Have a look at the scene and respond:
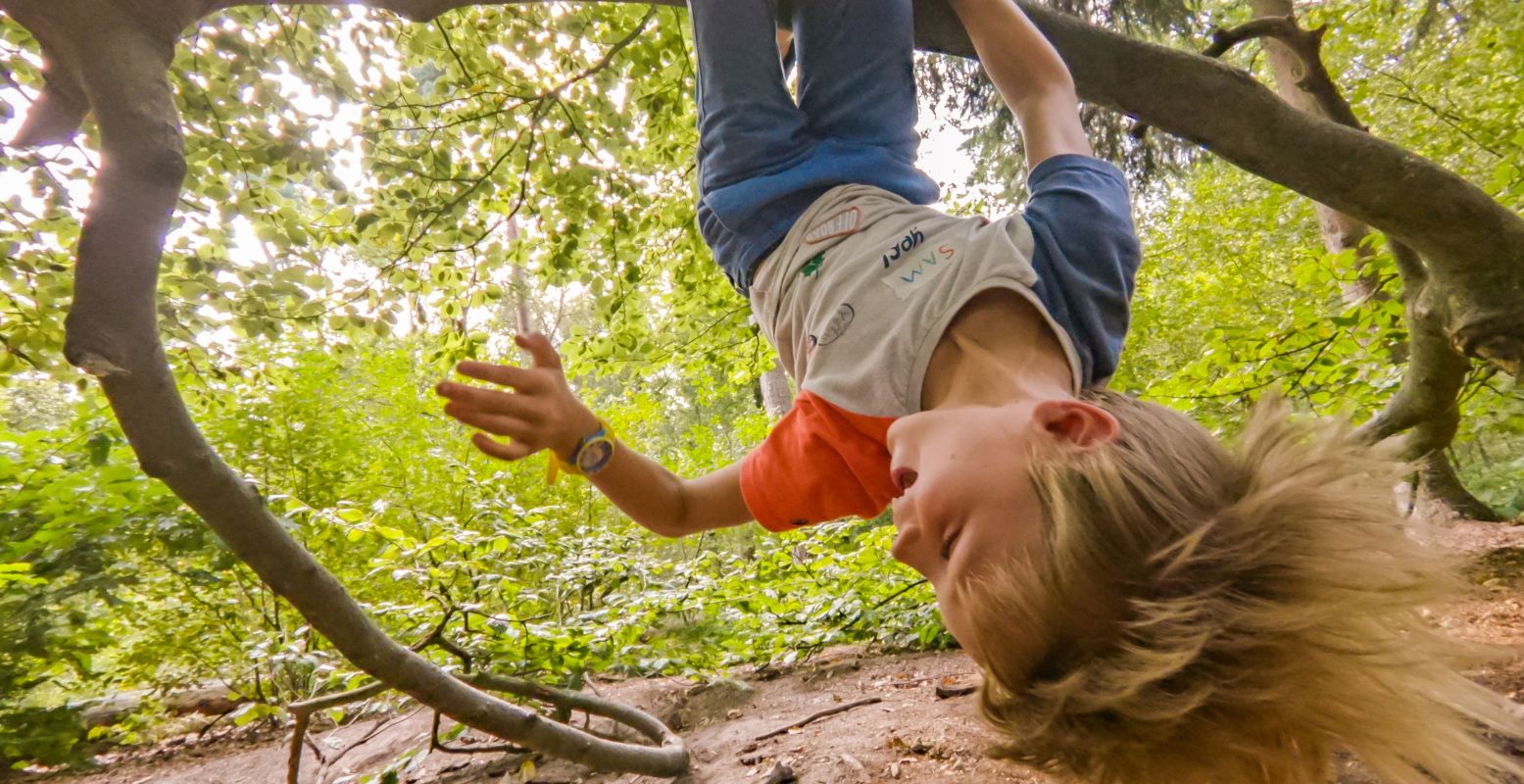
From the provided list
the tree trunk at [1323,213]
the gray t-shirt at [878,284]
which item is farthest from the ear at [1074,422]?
the tree trunk at [1323,213]

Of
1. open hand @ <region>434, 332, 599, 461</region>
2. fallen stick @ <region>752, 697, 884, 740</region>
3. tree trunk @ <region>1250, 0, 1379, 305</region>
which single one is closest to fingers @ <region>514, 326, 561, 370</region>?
open hand @ <region>434, 332, 599, 461</region>

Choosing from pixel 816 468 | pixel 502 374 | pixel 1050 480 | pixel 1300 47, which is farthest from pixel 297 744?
pixel 1300 47

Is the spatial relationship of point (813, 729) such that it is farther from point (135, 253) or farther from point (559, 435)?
point (135, 253)

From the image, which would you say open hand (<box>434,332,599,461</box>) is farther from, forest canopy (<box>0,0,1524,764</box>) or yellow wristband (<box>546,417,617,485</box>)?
forest canopy (<box>0,0,1524,764</box>)

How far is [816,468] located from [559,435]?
1.74ft

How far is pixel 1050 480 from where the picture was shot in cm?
102

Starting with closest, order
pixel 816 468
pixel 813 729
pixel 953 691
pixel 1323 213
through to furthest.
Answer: pixel 816 468
pixel 813 729
pixel 953 691
pixel 1323 213

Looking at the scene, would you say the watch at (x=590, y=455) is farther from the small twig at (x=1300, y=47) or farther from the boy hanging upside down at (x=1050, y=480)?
the small twig at (x=1300, y=47)

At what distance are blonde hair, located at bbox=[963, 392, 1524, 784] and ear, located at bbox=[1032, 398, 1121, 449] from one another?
0.05 metres

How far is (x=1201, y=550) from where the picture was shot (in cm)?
99

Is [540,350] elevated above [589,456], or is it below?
above

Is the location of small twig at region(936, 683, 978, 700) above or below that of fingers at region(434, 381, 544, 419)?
below

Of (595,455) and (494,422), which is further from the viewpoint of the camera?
(595,455)

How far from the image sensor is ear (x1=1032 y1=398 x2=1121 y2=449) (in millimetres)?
1096
